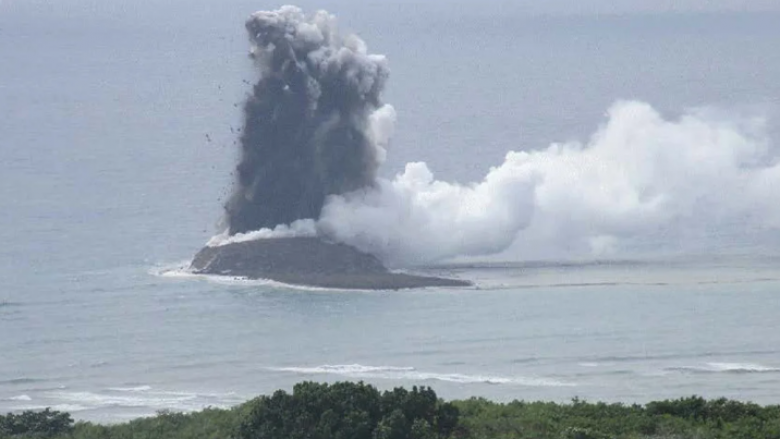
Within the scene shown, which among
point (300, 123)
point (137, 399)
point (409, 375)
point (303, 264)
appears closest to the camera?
point (137, 399)

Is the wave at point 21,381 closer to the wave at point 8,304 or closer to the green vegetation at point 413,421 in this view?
the wave at point 8,304

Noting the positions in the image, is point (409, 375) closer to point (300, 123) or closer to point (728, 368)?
point (728, 368)

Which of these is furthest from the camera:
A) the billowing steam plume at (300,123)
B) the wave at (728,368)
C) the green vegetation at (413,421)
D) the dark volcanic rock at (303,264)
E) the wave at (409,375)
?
the billowing steam plume at (300,123)

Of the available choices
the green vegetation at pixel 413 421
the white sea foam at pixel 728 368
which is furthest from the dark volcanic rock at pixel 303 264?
the green vegetation at pixel 413 421

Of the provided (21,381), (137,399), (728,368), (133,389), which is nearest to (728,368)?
(728,368)

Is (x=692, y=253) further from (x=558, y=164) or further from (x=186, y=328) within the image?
(x=186, y=328)

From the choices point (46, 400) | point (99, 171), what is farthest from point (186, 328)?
point (99, 171)
